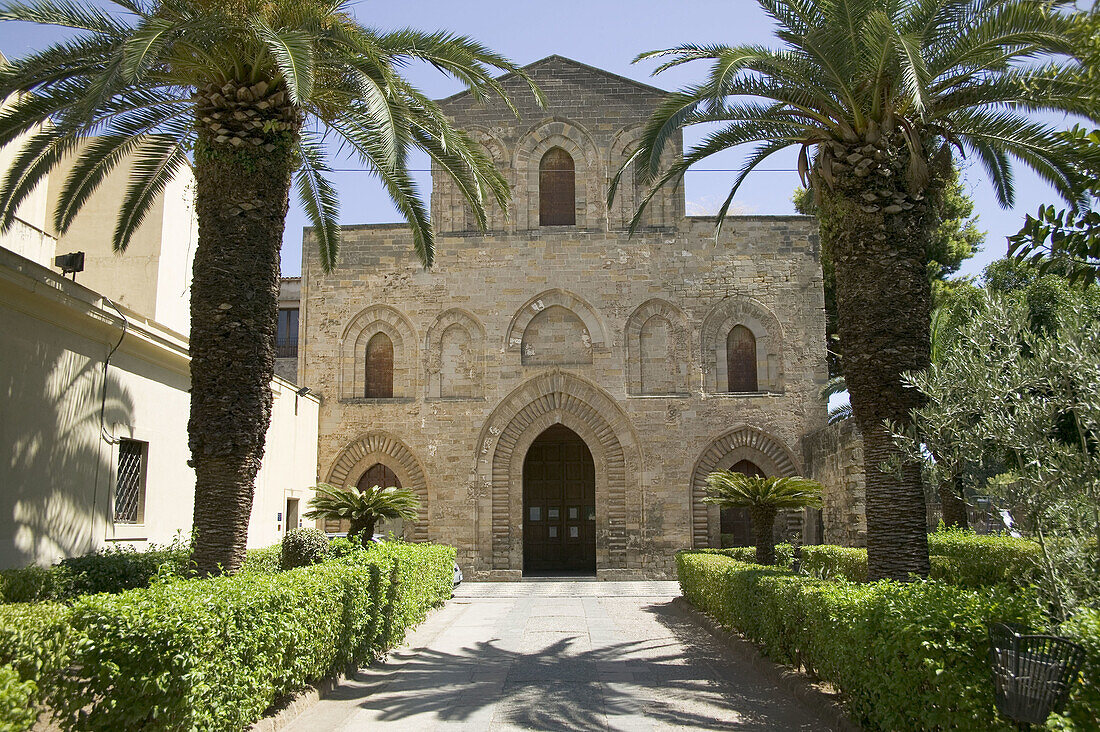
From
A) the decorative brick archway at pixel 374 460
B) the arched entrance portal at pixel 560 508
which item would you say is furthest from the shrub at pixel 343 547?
the arched entrance portal at pixel 560 508

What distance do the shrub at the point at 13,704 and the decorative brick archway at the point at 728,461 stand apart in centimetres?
1772

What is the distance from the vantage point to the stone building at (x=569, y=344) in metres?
21.1

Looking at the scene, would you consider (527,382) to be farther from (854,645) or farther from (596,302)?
(854,645)

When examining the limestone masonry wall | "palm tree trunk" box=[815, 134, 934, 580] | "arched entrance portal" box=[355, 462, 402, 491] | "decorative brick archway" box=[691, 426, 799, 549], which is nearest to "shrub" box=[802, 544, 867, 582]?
the limestone masonry wall

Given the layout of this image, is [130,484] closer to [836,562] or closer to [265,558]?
[265,558]

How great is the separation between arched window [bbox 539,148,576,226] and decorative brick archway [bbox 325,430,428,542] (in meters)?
6.48

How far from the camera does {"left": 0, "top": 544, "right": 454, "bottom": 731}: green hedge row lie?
5.05 metres

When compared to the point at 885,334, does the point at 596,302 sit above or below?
above

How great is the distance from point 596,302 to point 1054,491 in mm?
16410

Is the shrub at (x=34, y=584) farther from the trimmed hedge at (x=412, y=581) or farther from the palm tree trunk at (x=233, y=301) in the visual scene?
the trimmed hedge at (x=412, y=581)

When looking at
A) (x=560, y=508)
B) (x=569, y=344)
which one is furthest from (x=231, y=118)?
(x=560, y=508)

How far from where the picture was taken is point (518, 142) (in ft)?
73.5

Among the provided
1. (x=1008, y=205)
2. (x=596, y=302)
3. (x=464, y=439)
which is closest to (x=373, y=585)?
(x=1008, y=205)

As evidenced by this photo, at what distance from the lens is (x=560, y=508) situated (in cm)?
2344
